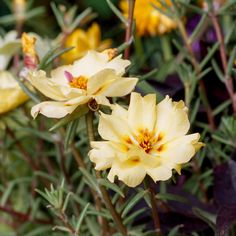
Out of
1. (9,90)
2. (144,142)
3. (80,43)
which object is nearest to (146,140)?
(144,142)

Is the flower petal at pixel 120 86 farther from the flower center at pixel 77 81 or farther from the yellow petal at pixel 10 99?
the yellow petal at pixel 10 99

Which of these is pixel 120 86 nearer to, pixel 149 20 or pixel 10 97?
pixel 10 97

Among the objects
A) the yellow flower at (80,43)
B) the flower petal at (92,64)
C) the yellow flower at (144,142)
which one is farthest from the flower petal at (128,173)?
the yellow flower at (80,43)

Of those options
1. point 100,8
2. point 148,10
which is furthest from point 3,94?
point 100,8

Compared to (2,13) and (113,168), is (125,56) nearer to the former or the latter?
(113,168)

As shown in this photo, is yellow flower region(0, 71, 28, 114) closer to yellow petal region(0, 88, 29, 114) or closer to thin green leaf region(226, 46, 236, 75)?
yellow petal region(0, 88, 29, 114)

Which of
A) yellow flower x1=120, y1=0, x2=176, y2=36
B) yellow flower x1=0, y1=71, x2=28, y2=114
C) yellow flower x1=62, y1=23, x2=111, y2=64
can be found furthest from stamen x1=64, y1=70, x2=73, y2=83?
yellow flower x1=120, y1=0, x2=176, y2=36
